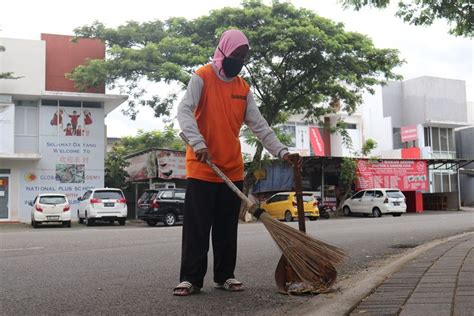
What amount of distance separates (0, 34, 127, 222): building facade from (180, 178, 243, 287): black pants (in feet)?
69.8

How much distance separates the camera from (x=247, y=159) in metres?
28.5

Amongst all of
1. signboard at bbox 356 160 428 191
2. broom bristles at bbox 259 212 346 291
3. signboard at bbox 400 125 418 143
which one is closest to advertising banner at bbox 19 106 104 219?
signboard at bbox 356 160 428 191

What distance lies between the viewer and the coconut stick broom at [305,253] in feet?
14.4

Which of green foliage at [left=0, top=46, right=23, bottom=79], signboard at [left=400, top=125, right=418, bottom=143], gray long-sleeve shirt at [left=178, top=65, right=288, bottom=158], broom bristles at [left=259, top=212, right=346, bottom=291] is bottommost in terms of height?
broom bristles at [left=259, top=212, right=346, bottom=291]

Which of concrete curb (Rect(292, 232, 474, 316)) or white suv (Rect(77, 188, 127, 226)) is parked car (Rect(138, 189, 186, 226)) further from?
concrete curb (Rect(292, 232, 474, 316))

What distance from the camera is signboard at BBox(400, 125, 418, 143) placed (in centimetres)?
4134

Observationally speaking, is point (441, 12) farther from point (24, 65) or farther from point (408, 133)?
point (408, 133)

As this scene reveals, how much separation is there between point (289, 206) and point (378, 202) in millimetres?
5775

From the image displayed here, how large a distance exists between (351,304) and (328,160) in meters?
27.3

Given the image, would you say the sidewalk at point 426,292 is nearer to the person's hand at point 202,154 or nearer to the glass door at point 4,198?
the person's hand at point 202,154

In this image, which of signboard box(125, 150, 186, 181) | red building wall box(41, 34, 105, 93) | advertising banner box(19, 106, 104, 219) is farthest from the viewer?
signboard box(125, 150, 186, 181)

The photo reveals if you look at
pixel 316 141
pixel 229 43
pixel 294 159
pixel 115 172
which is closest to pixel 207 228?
pixel 294 159

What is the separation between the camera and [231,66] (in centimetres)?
474

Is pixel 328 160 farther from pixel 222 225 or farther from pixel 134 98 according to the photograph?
pixel 222 225
